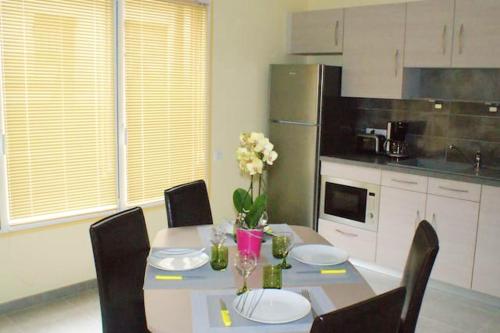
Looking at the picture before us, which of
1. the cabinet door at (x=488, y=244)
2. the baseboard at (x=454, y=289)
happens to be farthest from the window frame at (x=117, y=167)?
the cabinet door at (x=488, y=244)

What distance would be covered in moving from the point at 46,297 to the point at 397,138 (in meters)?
3.17

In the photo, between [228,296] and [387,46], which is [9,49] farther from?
[387,46]

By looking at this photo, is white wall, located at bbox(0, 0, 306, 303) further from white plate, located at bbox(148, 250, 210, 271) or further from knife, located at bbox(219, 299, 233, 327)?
knife, located at bbox(219, 299, 233, 327)

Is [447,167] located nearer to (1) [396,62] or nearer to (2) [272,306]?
(1) [396,62]

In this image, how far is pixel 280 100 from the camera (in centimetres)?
484

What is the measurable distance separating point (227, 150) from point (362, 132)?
4.42 ft

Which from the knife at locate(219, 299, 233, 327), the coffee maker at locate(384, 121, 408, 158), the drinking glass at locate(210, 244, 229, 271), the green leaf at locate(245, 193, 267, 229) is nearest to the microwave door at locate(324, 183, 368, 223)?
the coffee maker at locate(384, 121, 408, 158)

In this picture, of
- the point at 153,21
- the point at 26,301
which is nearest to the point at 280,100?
the point at 153,21

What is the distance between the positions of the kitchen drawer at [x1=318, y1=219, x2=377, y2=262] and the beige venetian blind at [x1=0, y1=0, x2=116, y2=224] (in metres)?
2.00

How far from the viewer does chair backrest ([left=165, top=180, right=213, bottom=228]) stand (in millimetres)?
2986

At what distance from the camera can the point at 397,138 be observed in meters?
4.56

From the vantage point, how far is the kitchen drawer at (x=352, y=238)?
14.4ft

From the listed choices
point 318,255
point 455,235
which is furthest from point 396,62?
point 318,255

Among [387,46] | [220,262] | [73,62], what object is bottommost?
[220,262]
